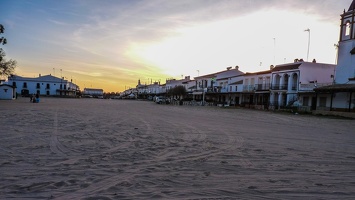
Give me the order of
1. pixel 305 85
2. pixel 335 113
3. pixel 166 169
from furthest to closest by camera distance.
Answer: pixel 305 85 < pixel 335 113 < pixel 166 169

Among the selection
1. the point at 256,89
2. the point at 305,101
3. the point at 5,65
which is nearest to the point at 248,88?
the point at 256,89

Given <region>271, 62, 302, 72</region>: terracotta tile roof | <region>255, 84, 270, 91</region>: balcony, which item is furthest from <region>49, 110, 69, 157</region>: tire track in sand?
<region>255, 84, 270, 91</region>: balcony

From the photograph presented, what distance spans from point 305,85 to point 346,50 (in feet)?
22.4

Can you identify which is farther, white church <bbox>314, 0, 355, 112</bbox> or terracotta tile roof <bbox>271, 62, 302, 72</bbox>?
terracotta tile roof <bbox>271, 62, 302, 72</bbox>

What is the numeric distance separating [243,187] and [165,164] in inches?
78.5

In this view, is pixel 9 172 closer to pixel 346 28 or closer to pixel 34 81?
pixel 346 28

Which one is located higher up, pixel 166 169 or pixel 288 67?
pixel 288 67

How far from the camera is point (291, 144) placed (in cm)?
973

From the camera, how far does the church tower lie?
3286 cm

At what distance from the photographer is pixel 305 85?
38344 millimetres

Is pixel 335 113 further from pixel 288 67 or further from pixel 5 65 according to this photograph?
pixel 5 65

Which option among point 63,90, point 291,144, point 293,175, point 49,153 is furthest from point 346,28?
point 63,90

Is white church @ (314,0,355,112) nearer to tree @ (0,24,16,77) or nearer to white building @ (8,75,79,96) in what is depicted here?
tree @ (0,24,16,77)

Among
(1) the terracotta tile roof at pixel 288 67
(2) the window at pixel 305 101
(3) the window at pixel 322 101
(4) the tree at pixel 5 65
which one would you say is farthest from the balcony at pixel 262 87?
(4) the tree at pixel 5 65
